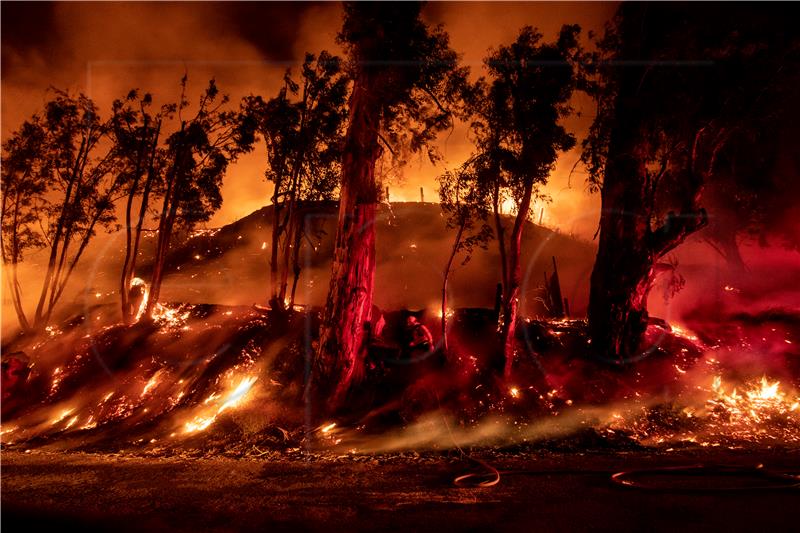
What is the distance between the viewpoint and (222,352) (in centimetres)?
1667

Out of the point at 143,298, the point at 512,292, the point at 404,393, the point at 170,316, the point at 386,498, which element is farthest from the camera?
the point at 143,298

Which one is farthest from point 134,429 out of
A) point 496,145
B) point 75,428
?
point 496,145

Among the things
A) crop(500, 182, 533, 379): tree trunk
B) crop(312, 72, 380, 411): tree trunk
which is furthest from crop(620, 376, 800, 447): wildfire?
crop(312, 72, 380, 411): tree trunk

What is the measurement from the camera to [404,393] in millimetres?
13703

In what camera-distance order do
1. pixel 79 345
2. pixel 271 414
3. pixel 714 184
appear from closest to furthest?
pixel 271 414 < pixel 79 345 < pixel 714 184

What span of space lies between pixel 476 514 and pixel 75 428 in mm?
13418

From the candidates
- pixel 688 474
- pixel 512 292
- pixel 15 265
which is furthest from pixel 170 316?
pixel 688 474

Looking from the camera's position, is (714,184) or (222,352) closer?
(222,352)

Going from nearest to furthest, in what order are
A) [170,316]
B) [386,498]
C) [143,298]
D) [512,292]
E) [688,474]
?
[386,498] → [688,474] → [512,292] → [170,316] → [143,298]

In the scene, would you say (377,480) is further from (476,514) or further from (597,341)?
(597,341)

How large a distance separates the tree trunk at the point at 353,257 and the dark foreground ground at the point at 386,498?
428 centimetres

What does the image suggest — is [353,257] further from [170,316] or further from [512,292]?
[170,316]

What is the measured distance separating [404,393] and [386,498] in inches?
263

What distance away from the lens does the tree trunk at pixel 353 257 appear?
1411 centimetres
